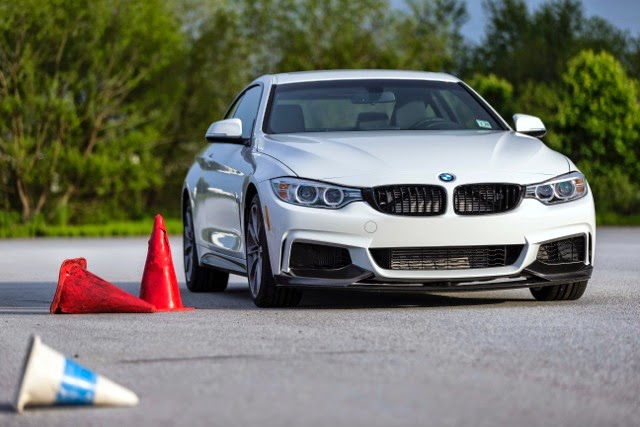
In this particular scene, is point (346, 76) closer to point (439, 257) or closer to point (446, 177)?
point (446, 177)

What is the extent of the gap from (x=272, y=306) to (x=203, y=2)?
115ft

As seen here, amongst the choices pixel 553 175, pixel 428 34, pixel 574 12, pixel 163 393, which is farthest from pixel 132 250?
pixel 574 12

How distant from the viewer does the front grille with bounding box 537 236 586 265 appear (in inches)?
419

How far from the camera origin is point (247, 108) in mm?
12773

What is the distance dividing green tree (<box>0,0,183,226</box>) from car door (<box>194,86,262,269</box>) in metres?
22.5

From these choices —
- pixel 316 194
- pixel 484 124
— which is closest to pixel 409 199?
pixel 316 194

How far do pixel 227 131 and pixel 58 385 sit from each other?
18.4 ft

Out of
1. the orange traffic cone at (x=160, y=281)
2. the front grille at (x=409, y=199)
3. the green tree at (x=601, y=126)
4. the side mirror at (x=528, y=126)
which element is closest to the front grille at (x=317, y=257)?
the front grille at (x=409, y=199)

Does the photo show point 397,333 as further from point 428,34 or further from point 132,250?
point 428,34

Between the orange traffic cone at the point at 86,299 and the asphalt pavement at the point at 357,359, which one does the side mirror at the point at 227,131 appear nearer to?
the asphalt pavement at the point at 357,359

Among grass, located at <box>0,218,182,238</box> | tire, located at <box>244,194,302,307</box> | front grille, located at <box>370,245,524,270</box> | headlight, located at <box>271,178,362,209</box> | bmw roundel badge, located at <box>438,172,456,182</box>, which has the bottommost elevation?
grass, located at <box>0,218,182,238</box>

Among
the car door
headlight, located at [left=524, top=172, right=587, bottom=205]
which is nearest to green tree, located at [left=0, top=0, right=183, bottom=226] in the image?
the car door

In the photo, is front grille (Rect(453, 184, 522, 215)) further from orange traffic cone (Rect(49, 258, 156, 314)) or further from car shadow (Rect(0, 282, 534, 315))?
orange traffic cone (Rect(49, 258, 156, 314))

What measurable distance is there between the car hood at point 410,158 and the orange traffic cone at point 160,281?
1.02 m
